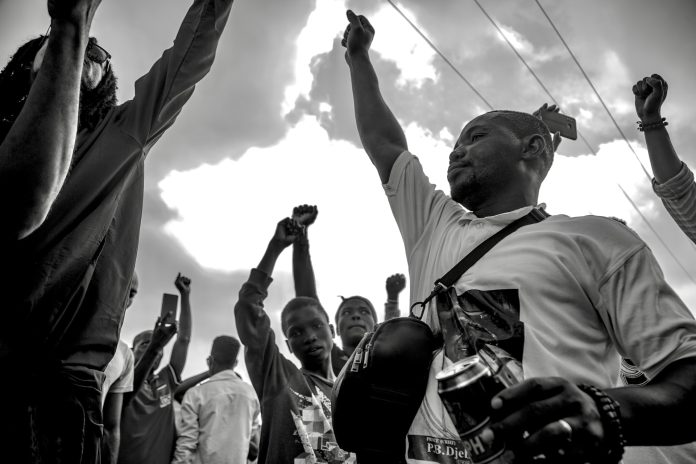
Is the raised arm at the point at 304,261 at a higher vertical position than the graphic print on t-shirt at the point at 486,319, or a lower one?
higher

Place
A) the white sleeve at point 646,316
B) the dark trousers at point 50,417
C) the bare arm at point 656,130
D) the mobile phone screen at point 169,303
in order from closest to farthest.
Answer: the dark trousers at point 50,417
the white sleeve at point 646,316
the bare arm at point 656,130
the mobile phone screen at point 169,303

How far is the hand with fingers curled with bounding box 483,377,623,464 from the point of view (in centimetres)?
94

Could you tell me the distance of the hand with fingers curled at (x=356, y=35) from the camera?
2779 millimetres

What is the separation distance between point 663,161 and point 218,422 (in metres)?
4.19

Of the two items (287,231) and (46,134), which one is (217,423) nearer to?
(287,231)

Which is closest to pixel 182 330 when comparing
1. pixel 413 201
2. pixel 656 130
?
pixel 413 201

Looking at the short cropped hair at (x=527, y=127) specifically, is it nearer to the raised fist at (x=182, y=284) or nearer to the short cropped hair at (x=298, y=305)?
the short cropped hair at (x=298, y=305)

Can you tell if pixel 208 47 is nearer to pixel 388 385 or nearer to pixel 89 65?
pixel 89 65

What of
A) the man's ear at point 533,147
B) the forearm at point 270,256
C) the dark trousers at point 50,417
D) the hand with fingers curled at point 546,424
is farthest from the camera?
the forearm at point 270,256

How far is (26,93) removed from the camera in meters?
1.74

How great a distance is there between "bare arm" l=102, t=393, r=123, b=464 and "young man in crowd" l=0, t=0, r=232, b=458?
1.75m

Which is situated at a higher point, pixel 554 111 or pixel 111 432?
pixel 554 111

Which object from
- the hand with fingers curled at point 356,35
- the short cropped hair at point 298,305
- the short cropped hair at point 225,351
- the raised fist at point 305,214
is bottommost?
the short cropped hair at point 225,351

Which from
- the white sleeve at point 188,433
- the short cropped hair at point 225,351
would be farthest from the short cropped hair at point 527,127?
the short cropped hair at point 225,351
